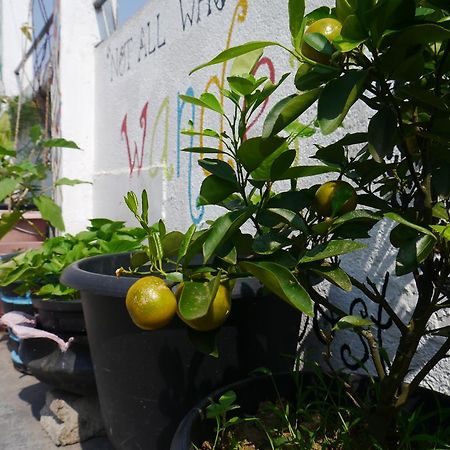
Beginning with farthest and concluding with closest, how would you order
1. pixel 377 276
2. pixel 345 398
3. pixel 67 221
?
pixel 67 221 → pixel 377 276 → pixel 345 398

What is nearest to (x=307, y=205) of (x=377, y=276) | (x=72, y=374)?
(x=377, y=276)

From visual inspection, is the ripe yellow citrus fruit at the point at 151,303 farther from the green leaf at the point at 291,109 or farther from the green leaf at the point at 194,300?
the green leaf at the point at 291,109

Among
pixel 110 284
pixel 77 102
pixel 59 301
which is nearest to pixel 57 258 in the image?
pixel 59 301

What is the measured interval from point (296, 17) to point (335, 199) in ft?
0.90

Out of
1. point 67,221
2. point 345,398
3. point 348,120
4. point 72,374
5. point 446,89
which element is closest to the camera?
point 446,89

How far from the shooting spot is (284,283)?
73 centimetres

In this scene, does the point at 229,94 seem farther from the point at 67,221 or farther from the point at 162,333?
the point at 67,221

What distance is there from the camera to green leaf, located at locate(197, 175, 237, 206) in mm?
871

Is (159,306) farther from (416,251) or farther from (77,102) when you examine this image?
(77,102)

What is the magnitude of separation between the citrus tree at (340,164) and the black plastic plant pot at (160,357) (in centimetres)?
44

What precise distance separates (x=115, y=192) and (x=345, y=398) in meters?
2.62

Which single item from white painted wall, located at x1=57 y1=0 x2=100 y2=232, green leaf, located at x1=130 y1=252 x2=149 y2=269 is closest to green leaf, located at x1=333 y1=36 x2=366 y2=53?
green leaf, located at x1=130 y1=252 x2=149 y2=269

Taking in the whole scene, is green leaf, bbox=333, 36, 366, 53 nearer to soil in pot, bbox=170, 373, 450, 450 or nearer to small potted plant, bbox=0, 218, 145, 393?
soil in pot, bbox=170, 373, 450, 450

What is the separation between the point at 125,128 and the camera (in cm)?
343
